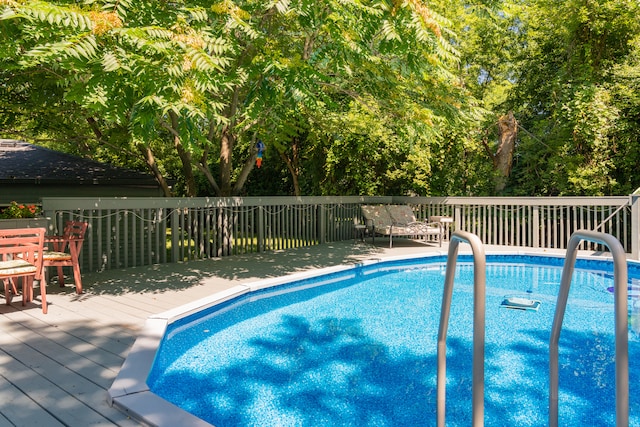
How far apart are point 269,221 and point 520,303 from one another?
5.65 m

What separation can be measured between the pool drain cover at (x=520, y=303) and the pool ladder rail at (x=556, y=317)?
4090mm

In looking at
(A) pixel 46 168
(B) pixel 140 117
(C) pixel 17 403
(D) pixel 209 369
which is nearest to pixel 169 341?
A: (D) pixel 209 369

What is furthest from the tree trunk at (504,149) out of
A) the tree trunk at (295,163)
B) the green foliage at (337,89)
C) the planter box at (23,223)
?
the planter box at (23,223)

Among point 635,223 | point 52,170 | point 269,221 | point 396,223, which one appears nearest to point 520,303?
point 635,223

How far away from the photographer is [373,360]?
4.08 metres

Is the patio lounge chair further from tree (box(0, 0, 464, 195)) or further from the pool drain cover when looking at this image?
the pool drain cover

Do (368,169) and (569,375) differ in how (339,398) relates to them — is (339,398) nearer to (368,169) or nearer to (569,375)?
(569,375)

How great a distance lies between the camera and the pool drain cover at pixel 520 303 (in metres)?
5.98

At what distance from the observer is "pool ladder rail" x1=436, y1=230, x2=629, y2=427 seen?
1568mm

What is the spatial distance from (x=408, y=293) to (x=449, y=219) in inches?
185

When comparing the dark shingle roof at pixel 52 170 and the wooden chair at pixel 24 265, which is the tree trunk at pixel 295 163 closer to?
the dark shingle roof at pixel 52 170

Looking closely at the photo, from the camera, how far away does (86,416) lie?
2531 mm

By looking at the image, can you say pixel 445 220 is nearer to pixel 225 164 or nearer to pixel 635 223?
pixel 635 223

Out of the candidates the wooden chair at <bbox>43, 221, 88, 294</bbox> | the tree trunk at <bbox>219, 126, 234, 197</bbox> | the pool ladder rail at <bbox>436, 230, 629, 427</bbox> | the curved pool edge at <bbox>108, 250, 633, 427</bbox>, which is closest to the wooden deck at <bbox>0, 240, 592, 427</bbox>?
the curved pool edge at <bbox>108, 250, 633, 427</bbox>
